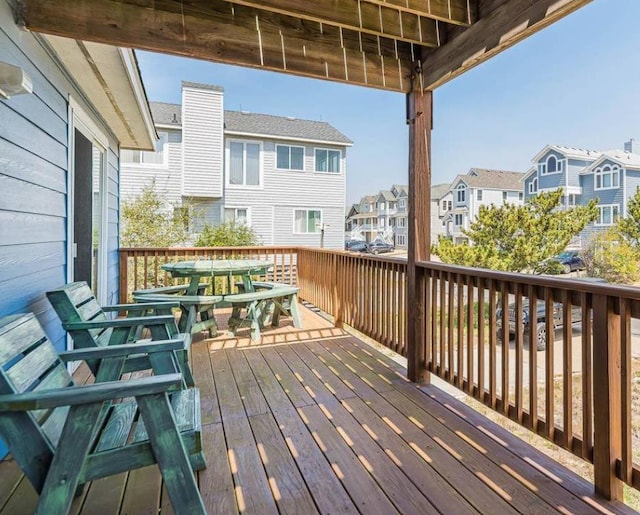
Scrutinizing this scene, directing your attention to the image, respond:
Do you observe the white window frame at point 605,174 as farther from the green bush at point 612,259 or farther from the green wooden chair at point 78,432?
the green wooden chair at point 78,432

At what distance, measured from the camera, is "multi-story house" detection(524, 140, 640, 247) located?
6.57 m

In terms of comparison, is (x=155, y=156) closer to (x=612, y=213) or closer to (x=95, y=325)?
(x=95, y=325)

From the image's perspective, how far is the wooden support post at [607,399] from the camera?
1.58 metres

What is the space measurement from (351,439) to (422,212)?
5.42 ft

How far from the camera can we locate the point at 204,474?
1.79 metres

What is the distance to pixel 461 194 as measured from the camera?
46.2 ft

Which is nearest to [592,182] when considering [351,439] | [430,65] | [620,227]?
[620,227]

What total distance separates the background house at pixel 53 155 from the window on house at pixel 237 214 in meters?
7.95

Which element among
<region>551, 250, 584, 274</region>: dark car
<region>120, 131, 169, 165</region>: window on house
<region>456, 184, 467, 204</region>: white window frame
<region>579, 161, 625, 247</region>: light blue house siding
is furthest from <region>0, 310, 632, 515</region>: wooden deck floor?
<region>456, 184, 467, 204</region>: white window frame

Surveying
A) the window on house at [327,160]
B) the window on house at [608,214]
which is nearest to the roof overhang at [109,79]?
the window on house at [608,214]

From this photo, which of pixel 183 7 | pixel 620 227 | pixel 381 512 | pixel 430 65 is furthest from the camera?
pixel 620 227

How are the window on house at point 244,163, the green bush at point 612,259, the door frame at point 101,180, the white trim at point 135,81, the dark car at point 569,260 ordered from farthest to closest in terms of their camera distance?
the window on house at point 244,163 < the dark car at point 569,260 < the green bush at point 612,259 < the door frame at point 101,180 < the white trim at point 135,81

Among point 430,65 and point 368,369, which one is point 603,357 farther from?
point 430,65

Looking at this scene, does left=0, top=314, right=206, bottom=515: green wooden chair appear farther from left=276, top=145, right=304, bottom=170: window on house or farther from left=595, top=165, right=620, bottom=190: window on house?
left=276, top=145, right=304, bottom=170: window on house
